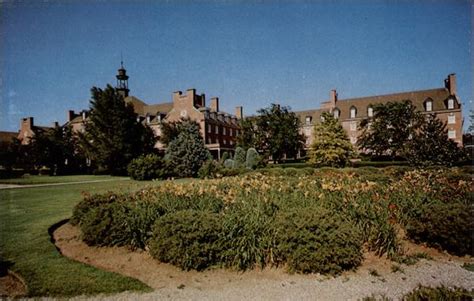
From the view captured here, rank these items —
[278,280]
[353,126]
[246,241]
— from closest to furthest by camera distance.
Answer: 1. [278,280]
2. [246,241]
3. [353,126]

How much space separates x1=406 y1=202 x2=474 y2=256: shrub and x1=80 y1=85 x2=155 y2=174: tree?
33.4 m

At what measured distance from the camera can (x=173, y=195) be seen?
8.50m

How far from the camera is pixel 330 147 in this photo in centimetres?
3388

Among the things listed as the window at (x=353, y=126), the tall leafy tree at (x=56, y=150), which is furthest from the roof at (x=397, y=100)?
the tall leafy tree at (x=56, y=150)

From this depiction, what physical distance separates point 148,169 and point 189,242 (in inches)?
848

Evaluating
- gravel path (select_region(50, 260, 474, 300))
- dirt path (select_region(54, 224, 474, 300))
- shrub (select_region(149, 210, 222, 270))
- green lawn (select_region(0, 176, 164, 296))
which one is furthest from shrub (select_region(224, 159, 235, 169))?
gravel path (select_region(50, 260, 474, 300))

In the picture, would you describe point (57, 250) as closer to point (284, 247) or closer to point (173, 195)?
point (173, 195)

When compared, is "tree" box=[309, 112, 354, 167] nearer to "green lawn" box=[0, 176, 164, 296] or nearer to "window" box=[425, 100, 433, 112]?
"window" box=[425, 100, 433, 112]

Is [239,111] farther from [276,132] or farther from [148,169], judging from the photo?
[148,169]

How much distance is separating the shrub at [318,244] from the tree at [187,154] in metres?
22.8

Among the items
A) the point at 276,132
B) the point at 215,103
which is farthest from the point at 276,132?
the point at 215,103

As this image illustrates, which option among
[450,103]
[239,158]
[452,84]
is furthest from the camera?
[452,84]

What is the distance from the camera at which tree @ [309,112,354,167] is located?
3369cm

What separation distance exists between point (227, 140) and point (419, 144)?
40.8 meters
